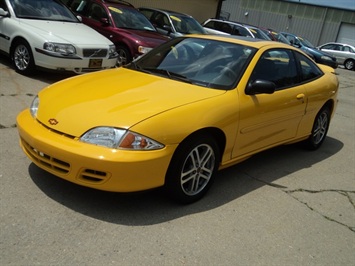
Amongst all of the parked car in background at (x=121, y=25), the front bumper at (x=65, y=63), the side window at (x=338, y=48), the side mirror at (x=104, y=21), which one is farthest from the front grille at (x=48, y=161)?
the side window at (x=338, y=48)

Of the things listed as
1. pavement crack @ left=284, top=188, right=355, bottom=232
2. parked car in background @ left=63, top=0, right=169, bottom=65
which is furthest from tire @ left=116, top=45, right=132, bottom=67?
pavement crack @ left=284, top=188, right=355, bottom=232

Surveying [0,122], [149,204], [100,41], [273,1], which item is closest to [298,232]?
[149,204]

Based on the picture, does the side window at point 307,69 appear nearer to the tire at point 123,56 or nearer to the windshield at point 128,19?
the tire at point 123,56

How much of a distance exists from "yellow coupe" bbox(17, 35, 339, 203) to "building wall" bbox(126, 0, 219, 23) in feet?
40.4

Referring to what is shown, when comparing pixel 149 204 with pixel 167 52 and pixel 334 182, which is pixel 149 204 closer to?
pixel 167 52

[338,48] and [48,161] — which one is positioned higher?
[48,161]

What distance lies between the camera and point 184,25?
12.8 metres

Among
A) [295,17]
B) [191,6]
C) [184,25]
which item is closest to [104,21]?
[184,25]

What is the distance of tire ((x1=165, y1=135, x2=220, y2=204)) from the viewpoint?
3.54 meters

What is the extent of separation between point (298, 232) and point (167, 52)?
7.89 ft

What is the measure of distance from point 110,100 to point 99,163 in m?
0.71

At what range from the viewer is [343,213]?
4230 mm

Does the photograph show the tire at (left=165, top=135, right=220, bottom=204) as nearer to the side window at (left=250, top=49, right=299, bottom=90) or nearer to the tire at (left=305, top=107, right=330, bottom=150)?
the side window at (left=250, top=49, right=299, bottom=90)

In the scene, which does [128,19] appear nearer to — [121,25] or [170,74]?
[121,25]
